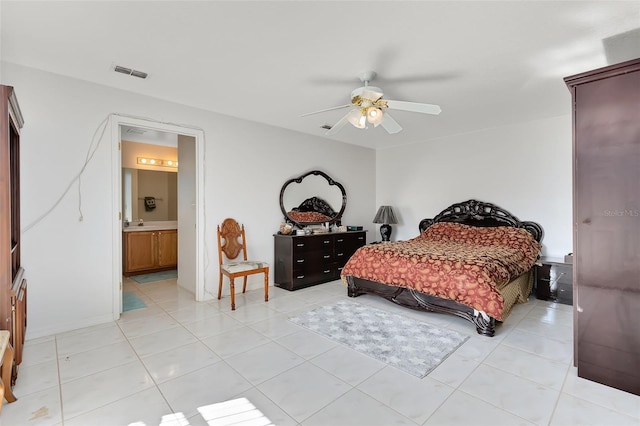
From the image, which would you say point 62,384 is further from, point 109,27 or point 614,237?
point 614,237

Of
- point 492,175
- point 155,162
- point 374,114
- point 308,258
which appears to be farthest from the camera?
point 155,162

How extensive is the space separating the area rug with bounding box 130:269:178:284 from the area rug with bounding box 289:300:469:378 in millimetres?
3030

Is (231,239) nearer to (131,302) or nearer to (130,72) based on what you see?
(131,302)

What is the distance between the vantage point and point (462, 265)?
3072 millimetres

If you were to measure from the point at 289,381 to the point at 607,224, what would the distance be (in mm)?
2413

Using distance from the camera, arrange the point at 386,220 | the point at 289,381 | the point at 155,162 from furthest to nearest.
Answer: the point at 155,162
the point at 386,220
the point at 289,381

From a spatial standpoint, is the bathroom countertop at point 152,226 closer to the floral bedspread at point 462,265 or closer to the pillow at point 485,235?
the floral bedspread at point 462,265

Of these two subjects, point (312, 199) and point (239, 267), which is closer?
point (239, 267)

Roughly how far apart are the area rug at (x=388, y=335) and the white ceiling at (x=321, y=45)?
8.22 feet

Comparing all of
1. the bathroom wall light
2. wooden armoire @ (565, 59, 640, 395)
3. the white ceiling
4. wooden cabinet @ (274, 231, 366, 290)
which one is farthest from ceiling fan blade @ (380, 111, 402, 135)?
the bathroom wall light

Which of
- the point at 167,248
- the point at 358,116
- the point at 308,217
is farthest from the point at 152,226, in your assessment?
the point at 358,116

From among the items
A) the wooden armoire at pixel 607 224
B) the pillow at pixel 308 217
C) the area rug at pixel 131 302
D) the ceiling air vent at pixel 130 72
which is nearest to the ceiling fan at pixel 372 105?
the wooden armoire at pixel 607 224

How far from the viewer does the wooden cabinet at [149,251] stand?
5.27m

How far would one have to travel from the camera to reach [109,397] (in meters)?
1.95
